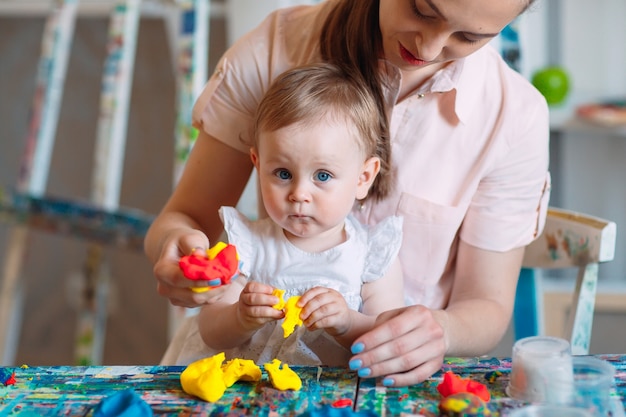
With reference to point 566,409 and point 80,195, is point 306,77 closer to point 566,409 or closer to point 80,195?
point 566,409

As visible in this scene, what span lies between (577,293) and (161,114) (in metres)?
1.53

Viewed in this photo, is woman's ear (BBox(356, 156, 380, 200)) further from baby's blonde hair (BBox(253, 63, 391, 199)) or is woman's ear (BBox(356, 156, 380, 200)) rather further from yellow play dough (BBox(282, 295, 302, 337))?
yellow play dough (BBox(282, 295, 302, 337))

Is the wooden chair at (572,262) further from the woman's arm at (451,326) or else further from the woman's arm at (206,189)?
the woman's arm at (206,189)

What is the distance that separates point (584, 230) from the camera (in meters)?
1.34

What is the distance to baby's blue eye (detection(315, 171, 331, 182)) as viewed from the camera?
3.48 ft

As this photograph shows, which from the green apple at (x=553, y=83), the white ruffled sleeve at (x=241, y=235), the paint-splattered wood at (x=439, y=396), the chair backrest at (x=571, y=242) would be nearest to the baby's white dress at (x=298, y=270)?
the white ruffled sleeve at (x=241, y=235)

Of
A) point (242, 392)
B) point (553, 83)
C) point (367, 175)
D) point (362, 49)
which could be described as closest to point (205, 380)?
point (242, 392)

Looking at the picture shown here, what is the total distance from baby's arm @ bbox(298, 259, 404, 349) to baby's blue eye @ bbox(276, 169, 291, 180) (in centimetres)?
17

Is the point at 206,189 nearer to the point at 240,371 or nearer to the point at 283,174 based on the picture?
the point at 283,174

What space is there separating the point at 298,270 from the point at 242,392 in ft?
0.93

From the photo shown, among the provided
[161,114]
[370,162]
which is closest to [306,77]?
[370,162]

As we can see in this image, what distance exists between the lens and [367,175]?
1.13m

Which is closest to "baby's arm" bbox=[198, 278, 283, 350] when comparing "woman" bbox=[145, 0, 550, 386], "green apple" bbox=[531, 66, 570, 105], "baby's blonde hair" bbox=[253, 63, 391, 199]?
"woman" bbox=[145, 0, 550, 386]

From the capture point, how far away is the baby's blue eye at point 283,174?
107 cm
